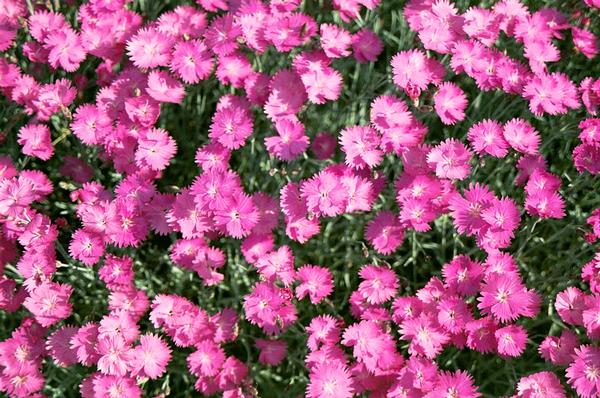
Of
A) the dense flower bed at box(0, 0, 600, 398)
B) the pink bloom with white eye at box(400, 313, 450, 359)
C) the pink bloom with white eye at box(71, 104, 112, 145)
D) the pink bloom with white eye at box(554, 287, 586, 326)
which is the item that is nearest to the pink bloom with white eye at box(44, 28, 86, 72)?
the dense flower bed at box(0, 0, 600, 398)

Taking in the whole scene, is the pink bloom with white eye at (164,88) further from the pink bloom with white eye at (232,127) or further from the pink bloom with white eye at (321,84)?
the pink bloom with white eye at (321,84)

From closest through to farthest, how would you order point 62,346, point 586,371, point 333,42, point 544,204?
point 586,371
point 544,204
point 62,346
point 333,42

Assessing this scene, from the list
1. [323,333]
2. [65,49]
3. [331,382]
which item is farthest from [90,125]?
[331,382]

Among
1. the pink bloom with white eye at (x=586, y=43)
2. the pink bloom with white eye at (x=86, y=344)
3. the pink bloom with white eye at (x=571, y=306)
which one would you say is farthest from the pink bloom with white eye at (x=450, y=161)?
the pink bloom with white eye at (x=86, y=344)

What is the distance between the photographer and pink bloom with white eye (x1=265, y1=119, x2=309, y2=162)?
2.50 metres

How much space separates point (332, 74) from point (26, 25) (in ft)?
4.54

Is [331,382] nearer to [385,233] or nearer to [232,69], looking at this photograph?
[385,233]

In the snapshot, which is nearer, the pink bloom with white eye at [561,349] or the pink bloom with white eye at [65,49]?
the pink bloom with white eye at [561,349]

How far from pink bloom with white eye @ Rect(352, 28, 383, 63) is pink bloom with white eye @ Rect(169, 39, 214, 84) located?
60 cm

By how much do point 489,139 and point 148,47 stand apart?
1.39 m

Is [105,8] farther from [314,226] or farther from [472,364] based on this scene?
[472,364]

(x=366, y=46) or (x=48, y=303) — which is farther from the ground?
(x=366, y=46)

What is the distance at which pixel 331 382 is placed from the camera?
7.46ft

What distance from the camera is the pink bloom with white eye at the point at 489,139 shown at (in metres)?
2.45
